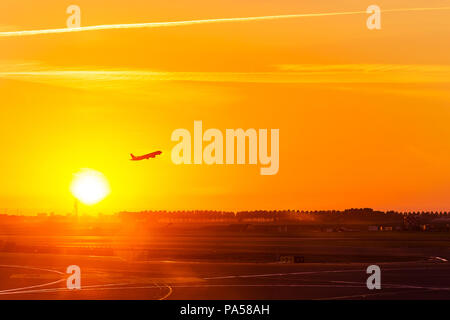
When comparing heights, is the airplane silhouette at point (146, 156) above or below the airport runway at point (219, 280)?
above

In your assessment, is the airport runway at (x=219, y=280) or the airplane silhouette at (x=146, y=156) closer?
the airport runway at (x=219, y=280)

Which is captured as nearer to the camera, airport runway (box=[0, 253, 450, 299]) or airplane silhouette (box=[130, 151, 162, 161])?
airport runway (box=[0, 253, 450, 299])

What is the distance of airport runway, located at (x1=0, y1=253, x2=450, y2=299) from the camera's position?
43.0 metres

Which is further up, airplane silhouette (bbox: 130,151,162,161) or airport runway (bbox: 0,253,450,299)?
airplane silhouette (bbox: 130,151,162,161)

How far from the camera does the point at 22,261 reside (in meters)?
71.1

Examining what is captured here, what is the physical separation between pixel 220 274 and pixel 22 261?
80.2 feet

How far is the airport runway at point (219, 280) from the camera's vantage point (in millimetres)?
43031

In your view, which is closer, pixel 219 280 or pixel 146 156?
pixel 219 280

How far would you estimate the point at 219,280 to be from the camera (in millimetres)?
51156

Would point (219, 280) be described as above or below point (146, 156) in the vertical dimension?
below
